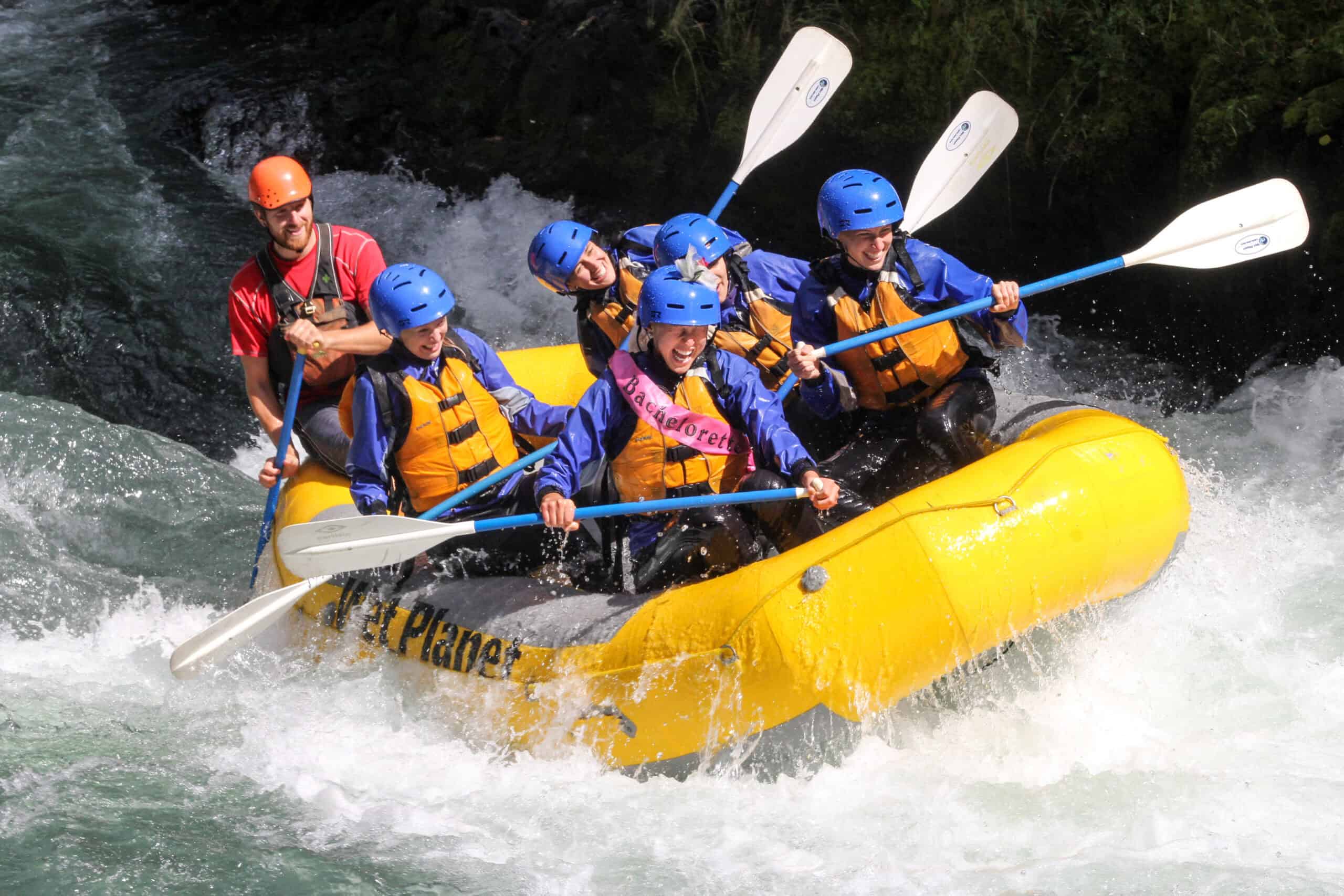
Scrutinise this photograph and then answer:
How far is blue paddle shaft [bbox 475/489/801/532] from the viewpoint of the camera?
4.05 m

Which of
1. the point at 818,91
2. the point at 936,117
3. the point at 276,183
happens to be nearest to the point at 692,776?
the point at 276,183

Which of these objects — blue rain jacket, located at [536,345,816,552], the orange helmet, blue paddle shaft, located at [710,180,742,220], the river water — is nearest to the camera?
the river water

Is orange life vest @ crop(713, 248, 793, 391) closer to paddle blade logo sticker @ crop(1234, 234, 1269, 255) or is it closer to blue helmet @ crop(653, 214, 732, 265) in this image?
blue helmet @ crop(653, 214, 732, 265)

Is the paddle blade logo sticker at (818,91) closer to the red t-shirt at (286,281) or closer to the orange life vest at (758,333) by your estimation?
the orange life vest at (758,333)

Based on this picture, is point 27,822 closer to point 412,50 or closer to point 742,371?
point 742,371

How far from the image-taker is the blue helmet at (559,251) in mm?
4875

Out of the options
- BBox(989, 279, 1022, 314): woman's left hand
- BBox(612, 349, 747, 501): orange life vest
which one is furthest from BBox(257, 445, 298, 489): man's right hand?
BBox(989, 279, 1022, 314): woman's left hand

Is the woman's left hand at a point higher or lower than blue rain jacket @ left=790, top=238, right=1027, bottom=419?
higher

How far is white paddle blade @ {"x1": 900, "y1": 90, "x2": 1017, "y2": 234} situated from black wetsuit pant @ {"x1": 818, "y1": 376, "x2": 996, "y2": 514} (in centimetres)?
120

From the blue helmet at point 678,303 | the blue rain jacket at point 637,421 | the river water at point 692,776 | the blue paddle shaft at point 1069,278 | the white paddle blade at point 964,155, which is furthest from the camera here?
the white paddle blade at point 964,155

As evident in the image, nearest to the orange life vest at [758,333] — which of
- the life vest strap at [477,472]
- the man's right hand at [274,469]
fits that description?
the life vest strap at [477,472]

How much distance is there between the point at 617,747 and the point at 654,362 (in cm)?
115

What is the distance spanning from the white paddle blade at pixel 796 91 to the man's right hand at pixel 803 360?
2032 millimetres

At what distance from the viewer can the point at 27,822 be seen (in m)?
3.96
